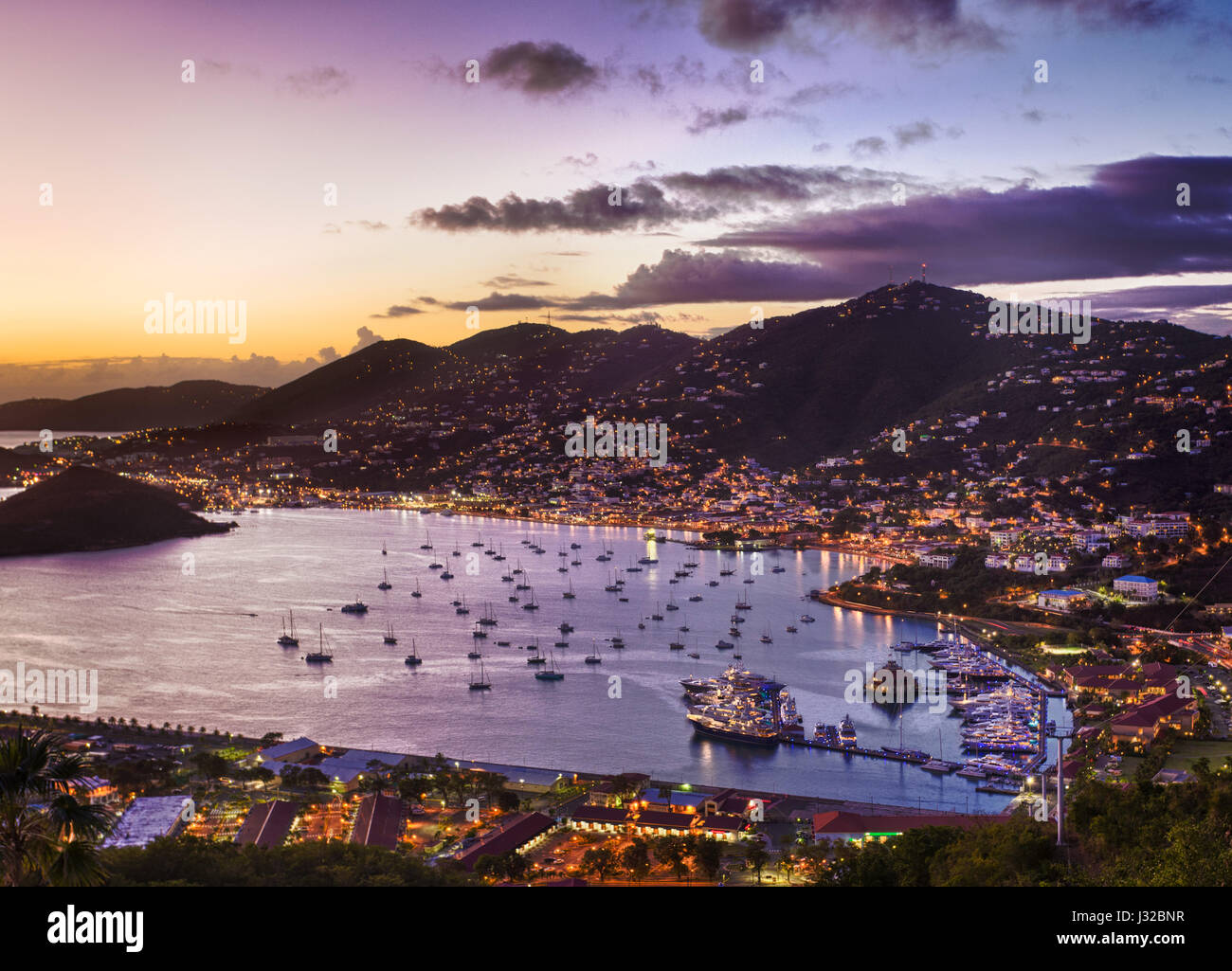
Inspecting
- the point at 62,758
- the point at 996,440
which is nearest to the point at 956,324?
the point at 996,440

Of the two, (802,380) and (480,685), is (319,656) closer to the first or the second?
(480,685)

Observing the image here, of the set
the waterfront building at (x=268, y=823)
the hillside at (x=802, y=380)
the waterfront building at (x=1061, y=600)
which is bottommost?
the waterfront building at (x=268, y=823)

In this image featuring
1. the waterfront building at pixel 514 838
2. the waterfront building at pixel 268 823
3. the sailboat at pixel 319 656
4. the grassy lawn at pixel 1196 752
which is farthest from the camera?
the sailboat at pixel 319 656

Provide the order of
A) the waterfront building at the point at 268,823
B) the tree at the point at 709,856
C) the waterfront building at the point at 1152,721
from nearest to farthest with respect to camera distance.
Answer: the tree at the point at 709,856 → the waterfront building at the point at 268,823 → the waterfront building at the point at 1152,721

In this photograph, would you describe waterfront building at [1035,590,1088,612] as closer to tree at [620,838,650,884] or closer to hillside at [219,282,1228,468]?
hillside at [219,282,1228,468]

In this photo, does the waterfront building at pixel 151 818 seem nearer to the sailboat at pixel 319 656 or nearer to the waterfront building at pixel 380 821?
the waterfront building at pixel 380 821

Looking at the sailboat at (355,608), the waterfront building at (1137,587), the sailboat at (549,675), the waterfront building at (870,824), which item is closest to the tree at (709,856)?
the waterfront building at (870,824)

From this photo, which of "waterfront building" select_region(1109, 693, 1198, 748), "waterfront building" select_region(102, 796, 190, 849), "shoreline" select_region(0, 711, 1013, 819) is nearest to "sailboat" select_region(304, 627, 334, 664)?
"shoreline" select_region(0, 711, 1013, 819)
